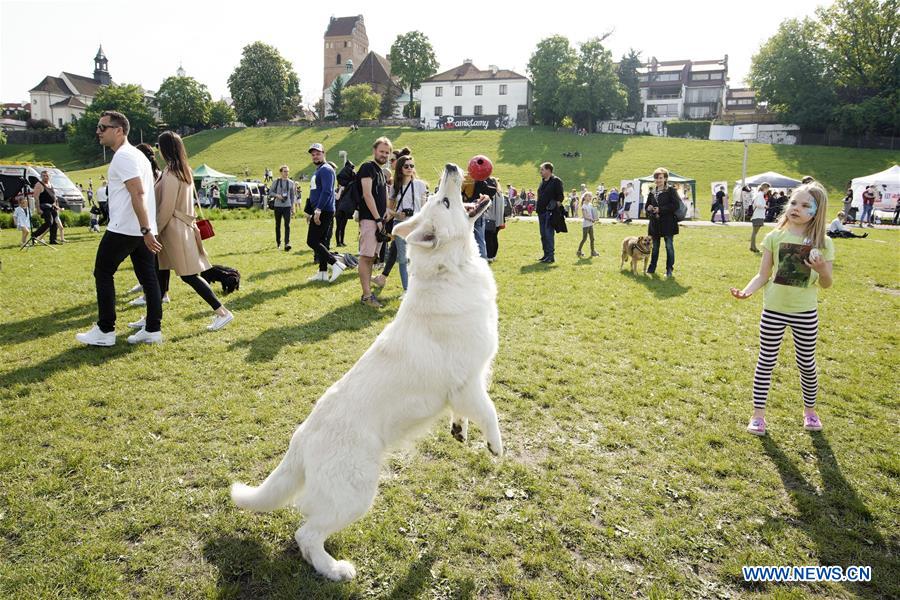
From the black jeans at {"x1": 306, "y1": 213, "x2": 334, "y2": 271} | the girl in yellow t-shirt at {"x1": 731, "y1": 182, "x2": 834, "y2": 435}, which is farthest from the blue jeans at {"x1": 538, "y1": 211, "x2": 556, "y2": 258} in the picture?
the girl in yellow t-shirt at {"x1": 731, "y1": 182, "x2": 834, "y2": 435}

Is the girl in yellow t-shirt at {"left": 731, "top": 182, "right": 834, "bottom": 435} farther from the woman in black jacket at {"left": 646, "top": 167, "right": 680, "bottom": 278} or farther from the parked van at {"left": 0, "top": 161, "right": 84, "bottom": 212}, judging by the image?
the parked van at {"left": 0, "top": 161, "right": 84, "bottom": 212}

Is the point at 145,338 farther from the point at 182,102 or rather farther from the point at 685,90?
the point at 685,90

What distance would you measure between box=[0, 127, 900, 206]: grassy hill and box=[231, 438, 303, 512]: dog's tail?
3970 centimetres

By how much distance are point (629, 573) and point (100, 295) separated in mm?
6159

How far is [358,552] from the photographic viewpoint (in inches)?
115

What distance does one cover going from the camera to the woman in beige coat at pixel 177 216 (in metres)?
6.05

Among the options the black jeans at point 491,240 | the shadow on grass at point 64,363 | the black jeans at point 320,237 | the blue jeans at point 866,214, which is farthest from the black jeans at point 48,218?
the blue jeans at point 866,214

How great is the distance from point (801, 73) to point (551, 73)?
3216cm

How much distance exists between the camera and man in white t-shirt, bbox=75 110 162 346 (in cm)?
530

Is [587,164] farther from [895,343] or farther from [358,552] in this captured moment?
[358,552]

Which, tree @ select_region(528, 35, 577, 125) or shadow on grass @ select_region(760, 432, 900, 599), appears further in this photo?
tree @ select_region(528, 35, 577, 125)

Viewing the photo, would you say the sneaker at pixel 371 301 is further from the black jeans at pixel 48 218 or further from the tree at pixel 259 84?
the tree at pixel 259 84

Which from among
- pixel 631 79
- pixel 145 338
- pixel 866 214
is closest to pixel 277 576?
pixel 145 338

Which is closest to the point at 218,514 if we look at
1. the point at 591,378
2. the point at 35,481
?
the point at 35,481
